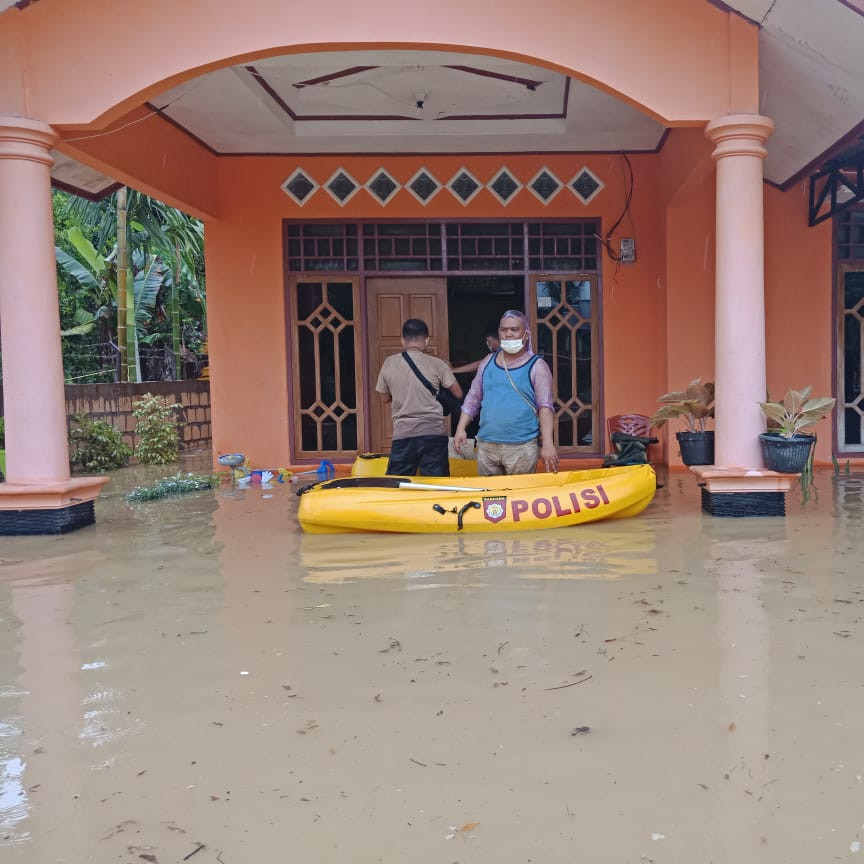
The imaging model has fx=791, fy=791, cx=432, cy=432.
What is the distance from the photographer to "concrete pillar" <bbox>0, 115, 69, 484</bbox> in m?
5.28

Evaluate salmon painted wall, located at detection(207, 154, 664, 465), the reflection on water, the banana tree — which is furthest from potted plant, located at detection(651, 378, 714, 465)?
the banana tree

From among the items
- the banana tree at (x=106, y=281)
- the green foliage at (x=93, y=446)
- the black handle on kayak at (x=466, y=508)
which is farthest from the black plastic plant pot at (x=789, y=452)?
the banana tree at (x=106, y=281)

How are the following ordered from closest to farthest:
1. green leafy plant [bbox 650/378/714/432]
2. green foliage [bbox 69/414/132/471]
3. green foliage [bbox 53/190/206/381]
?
green leafy plant [bbox 650/378/714/432] < green foliage [bbox 69/414/132/471] < green foliage [bbox 53/190/206/381]

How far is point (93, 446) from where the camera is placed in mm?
9344

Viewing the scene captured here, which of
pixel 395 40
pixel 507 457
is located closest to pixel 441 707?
pixel 507 457

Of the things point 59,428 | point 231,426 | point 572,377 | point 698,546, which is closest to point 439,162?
point 572,377

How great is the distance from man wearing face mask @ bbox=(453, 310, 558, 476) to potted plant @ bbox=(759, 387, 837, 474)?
1433 millimetres

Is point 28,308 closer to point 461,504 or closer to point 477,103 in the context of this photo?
point 461,504

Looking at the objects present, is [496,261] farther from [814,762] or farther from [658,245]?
[814,762]

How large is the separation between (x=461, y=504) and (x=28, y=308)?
322 centimetres

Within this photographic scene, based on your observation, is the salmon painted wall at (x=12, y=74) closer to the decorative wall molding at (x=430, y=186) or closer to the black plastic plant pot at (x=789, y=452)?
the decorative wall molding at (x=430, y=186)

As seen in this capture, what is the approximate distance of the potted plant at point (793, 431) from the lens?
5.12 m

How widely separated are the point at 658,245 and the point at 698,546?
15.2ft

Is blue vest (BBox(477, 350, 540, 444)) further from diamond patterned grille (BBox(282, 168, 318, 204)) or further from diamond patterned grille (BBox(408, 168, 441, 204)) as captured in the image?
diamond patterned grille (BBox(282, 168, 318, 204))
